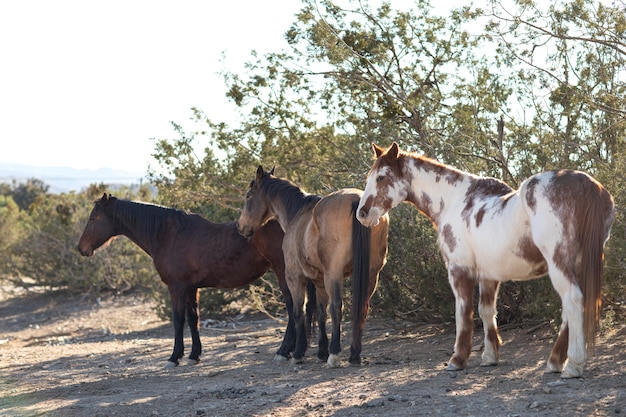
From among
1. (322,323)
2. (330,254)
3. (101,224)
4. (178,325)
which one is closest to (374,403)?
(330,254)

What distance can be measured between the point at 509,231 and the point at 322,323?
103 inches

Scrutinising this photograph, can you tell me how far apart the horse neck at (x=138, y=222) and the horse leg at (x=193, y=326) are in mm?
693

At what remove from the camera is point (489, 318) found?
7.09 metres

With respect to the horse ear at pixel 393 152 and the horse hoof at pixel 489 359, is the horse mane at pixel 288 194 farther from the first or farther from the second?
the horse hoof at pixel 489 359

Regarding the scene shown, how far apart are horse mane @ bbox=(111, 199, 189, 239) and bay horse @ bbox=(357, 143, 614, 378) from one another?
3.02 meters

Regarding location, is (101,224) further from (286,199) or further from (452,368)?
(452,368)

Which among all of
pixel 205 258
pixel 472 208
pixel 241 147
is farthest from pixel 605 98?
pixel 241 147

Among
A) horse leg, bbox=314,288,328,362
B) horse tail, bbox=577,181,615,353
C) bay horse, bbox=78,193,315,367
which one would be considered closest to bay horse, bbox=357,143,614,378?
horse tail, bbox=577,181,615,353

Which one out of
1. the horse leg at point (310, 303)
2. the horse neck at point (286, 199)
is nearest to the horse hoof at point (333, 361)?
the horse leg at point (310, 303)

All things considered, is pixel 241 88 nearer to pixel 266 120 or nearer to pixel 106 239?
pixel 266 120

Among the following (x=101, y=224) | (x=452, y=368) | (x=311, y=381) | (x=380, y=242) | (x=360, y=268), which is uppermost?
(x=101, y=224)

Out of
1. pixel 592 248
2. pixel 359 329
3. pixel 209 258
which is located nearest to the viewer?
pixel 592 248

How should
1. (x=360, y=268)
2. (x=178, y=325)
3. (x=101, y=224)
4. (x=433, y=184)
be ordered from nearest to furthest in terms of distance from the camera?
(x=433, y=184)
(x=360, y=268)
(x=178, y=325)
(x=101, y=224)

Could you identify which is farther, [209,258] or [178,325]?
[209,258]
